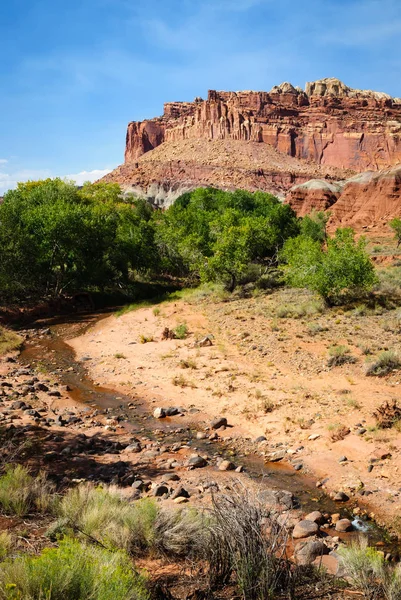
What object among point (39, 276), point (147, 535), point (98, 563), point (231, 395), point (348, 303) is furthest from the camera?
point (39, 276)

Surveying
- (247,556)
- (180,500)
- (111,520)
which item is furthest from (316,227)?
(247,556)

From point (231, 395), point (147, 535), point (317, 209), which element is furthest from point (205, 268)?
point (317, 209)

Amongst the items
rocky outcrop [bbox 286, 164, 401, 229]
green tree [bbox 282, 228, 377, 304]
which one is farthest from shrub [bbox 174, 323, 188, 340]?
rocky outcrop [bbox 286, 164, 401, 229]

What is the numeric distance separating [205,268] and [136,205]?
108 ft

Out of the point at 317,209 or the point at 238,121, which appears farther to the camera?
the point at 238,121

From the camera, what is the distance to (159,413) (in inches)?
503

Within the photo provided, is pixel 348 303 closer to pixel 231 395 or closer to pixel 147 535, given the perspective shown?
pixel 231 395

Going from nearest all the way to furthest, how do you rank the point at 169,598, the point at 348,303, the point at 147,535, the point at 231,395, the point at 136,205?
the point at 169,598, the point at 147,535, the point at 231,395, the point at 348,303, the point at 136,205

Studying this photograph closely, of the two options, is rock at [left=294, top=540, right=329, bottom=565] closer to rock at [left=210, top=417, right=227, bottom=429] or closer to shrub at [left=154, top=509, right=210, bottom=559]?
shrub at [left=154, top=509, right=210, bottom=559]

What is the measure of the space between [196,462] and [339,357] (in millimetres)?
7442

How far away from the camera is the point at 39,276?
27.9 metres

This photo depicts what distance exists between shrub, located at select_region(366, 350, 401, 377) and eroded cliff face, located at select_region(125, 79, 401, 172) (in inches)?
4788

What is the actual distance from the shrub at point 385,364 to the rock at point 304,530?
7.52 meters

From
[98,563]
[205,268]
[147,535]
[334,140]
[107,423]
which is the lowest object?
[107,423]
